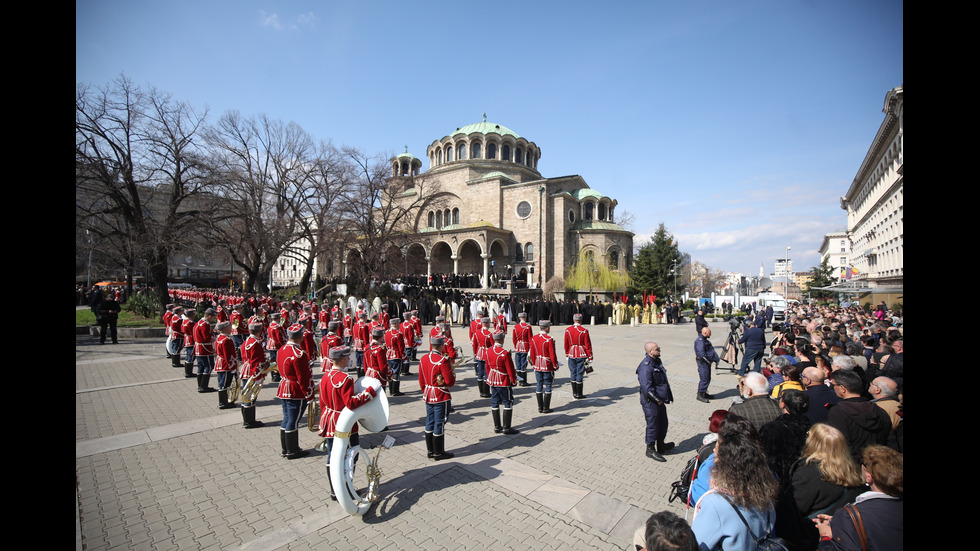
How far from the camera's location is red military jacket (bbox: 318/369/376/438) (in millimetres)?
4398

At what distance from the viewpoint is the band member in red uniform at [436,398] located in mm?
5691

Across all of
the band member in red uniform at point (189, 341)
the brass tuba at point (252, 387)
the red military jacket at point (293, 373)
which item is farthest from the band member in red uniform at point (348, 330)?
the red military jacket at point (293, 373)

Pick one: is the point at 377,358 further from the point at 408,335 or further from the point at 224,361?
the point at 408,335

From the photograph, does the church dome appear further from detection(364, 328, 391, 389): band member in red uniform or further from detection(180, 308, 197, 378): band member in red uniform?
detection(364, 328, 391, 389): band member in red uniform

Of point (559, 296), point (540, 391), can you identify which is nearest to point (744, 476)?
point (540, 391)

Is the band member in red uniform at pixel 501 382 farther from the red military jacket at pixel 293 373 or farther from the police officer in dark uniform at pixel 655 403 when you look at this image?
the red military jacket at pixel 293 373

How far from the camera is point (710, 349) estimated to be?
8883 mm

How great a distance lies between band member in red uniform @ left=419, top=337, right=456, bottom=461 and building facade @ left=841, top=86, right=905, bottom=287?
24.8 metres

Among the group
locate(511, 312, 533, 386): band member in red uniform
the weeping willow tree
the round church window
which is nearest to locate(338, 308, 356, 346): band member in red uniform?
locate(511, 312, 533, 386): band member in red uniform

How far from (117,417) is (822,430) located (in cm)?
1054

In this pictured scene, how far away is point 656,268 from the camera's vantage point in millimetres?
39188

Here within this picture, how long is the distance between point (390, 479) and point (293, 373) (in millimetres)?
2084

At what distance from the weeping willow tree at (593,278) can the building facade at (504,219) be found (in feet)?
7.55

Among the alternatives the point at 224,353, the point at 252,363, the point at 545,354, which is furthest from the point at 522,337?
the point at 224,353
